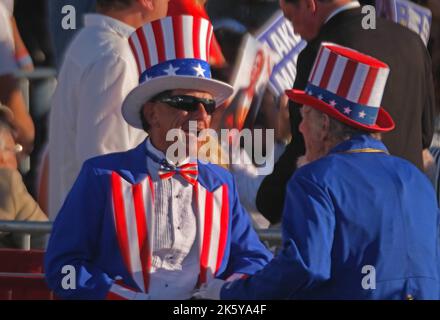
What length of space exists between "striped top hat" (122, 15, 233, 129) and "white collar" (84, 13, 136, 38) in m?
1.03

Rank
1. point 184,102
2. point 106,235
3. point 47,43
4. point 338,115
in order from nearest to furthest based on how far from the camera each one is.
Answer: point 338,115, point 106,235, point 184,102, point 47,43

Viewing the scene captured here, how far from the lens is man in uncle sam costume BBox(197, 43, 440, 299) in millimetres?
Answer: 4918

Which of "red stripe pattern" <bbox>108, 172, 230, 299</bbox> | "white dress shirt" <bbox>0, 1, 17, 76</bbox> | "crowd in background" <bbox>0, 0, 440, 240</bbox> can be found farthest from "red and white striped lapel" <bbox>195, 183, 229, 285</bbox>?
"white dress shirt" <bbox>0, 1, 17, 76</bbox>

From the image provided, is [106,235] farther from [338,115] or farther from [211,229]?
[338,115]

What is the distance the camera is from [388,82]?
6.51 m

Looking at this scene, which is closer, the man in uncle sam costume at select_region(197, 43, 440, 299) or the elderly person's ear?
the man in uncle sam costume at select_region(197, 43, 440, 299)

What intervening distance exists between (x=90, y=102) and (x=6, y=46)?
0.59 m

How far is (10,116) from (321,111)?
2106 mm

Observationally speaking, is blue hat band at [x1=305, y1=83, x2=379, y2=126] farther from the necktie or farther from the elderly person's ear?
the necktie

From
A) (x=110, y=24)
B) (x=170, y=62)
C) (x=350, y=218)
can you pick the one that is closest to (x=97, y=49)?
(x=110, y=24)

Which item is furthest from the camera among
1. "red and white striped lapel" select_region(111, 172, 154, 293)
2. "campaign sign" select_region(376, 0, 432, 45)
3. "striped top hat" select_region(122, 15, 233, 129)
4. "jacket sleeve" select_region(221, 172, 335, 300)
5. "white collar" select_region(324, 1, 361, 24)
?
"campaign sign" select_region(376, 0, 432, 45)

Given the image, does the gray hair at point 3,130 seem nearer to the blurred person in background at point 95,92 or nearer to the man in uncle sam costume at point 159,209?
the blurred person in background at point 95,92

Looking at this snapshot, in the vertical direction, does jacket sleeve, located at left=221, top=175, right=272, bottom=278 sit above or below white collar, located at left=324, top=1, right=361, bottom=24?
below

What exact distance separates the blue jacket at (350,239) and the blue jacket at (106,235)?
14.3 inches
